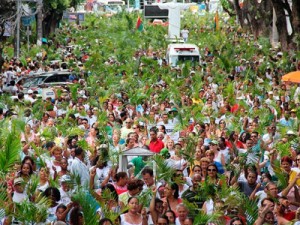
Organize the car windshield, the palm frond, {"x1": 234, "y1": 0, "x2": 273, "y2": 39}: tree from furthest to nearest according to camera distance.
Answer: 1. {"x1": 234, "y1": 0, "x2": 273, "y2": 39}: tree
2. the car windshield
3. the palm frond

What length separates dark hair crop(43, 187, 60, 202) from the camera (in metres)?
11.9

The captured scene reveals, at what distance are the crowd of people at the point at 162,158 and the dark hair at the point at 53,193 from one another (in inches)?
0.5

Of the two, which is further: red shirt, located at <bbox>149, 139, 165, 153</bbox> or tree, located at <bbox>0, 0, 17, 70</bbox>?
tree, located at <bbox>0, 0, 17, 70</bbox>

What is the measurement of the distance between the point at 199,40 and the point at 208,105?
3268 cm

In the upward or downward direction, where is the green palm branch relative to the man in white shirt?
upward

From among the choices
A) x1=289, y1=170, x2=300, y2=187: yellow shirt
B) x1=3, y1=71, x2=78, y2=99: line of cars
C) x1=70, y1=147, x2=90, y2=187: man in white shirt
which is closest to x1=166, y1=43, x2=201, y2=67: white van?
x1=3, y1=71, x2=78, y2=99: line of cars

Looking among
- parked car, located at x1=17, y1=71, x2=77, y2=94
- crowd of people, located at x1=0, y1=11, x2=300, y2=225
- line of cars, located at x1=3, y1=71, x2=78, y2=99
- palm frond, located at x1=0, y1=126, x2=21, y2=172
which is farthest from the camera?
parked car, located at x1=17, y1=71, x2=77, y2=94

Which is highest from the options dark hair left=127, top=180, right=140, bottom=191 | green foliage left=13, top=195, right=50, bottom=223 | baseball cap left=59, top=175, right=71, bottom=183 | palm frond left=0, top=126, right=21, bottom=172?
palm frond left=0, top=126, right=21, bottom=172

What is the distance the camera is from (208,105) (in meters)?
23.3

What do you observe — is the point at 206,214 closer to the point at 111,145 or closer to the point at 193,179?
the point at 193,179

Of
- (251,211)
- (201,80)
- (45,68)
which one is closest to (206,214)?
(251,211)

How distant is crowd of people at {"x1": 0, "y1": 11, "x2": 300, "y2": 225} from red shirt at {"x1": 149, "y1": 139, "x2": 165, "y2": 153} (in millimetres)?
16

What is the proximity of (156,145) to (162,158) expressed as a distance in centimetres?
348

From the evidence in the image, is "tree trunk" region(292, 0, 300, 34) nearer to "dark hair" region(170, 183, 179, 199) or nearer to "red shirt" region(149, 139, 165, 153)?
"red shirt" region(149, 139, 165, 153)
